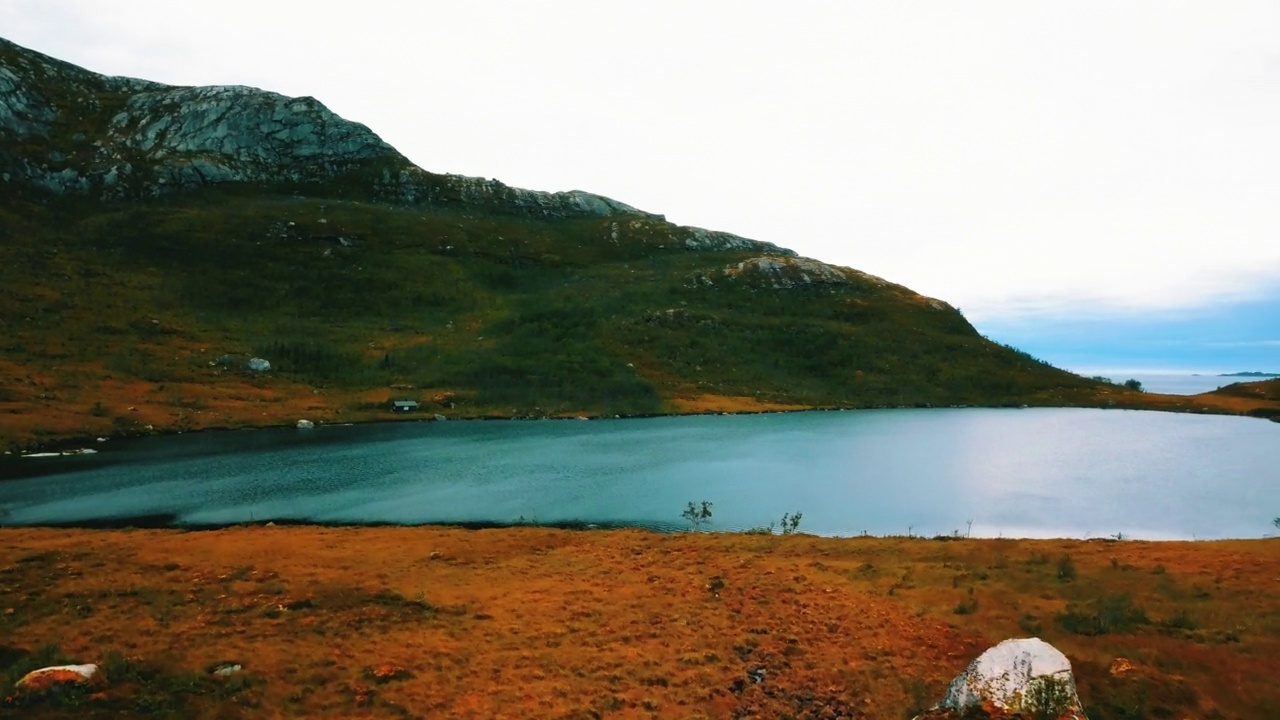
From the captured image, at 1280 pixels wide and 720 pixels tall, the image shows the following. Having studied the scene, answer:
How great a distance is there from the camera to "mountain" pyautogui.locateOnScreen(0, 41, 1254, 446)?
97625 mm

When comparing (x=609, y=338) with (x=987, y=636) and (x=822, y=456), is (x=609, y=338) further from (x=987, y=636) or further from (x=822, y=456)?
(x=987, y=636)

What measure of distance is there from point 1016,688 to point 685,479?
4038 cm

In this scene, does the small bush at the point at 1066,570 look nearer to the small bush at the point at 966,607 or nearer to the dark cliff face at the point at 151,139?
the small bush at the point at 966,607

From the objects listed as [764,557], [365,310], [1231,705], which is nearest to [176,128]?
[365,310]

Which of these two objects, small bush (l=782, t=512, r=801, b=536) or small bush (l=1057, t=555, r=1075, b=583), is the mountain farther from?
small bush (l=1057, t=555, r=1075, b=583)

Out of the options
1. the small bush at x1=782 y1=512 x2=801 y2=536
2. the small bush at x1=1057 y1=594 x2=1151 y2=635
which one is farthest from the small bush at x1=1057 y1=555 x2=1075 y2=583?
the small bush at x1=782 y1=512 x2=801 y2=536

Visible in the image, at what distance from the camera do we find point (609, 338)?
134 metres

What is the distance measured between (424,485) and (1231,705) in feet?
158

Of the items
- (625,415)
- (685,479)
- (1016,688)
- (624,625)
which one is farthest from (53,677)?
(625,415)

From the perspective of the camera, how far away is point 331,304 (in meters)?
139

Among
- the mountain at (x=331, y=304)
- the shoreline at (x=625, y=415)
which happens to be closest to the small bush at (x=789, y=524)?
the shoreline at (x=625, y=415)

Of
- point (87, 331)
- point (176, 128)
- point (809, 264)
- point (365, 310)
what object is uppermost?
point (176, 128)

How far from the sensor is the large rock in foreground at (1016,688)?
39.9ft

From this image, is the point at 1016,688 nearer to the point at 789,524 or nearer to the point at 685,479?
the point at 789,524
